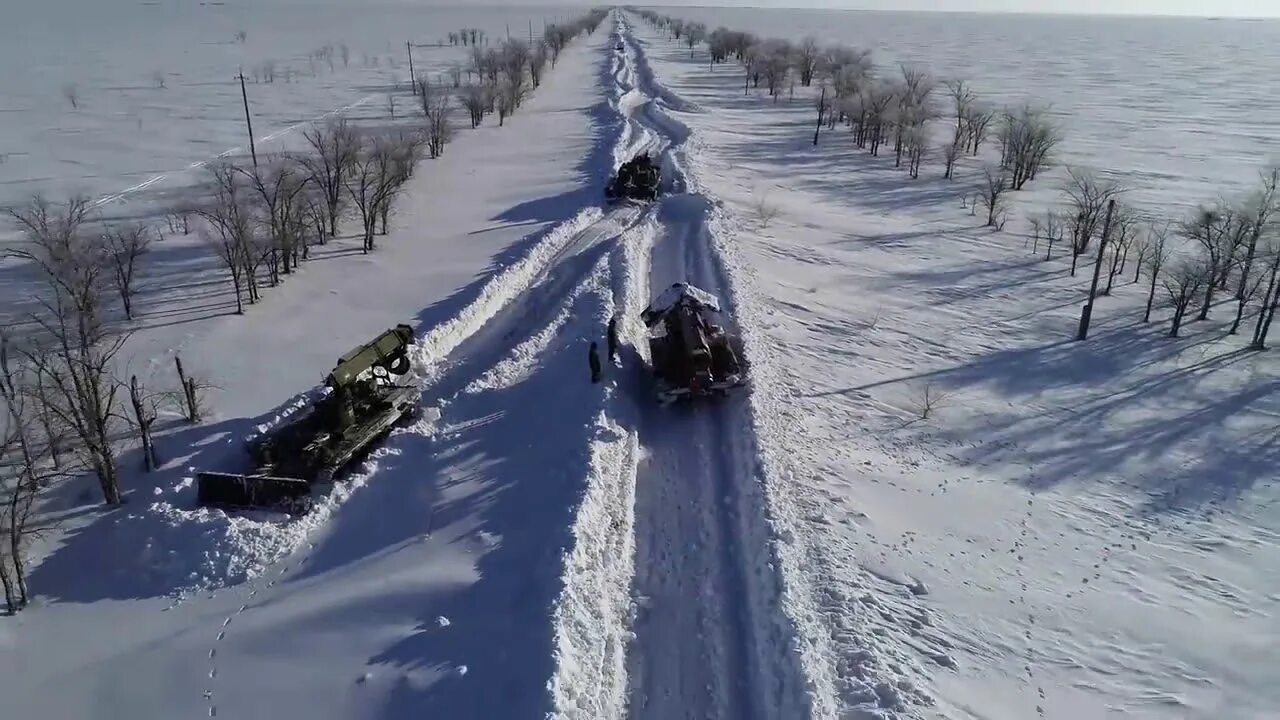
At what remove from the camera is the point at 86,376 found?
1448 centimetres

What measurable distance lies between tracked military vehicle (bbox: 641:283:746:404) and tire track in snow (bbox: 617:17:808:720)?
63 cm

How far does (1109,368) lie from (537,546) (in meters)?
19.1

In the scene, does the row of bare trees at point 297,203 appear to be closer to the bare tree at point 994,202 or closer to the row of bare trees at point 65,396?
the row of bare trees at point 65,396

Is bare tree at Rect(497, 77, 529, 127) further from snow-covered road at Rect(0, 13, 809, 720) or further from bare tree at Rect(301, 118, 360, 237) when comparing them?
snow-covered road at Rect(0, 13, 809, 720)

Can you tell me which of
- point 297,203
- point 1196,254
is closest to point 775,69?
point 1196,254

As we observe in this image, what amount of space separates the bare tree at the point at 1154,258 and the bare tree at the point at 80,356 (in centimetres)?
2976

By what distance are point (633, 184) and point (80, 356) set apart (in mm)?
24093

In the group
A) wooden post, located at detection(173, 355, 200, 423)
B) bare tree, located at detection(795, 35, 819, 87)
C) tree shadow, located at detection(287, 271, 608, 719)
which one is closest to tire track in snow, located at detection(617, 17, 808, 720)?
tree shadow, located at detection(287, 271, 608, 719)

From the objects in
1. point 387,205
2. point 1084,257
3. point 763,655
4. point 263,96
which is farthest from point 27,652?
point 263,96

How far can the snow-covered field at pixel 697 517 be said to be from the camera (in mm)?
10320

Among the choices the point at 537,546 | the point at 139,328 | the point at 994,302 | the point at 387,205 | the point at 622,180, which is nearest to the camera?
the point at 537,546

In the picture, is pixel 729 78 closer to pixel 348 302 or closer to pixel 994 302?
pixel 994 302

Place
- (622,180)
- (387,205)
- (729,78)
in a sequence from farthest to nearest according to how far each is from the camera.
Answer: (729,78)
(622,180)
(387,205)

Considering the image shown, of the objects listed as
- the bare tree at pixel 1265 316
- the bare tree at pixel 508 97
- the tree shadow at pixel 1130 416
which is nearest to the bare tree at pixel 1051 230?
the tree shadow at pixel 1130 416
